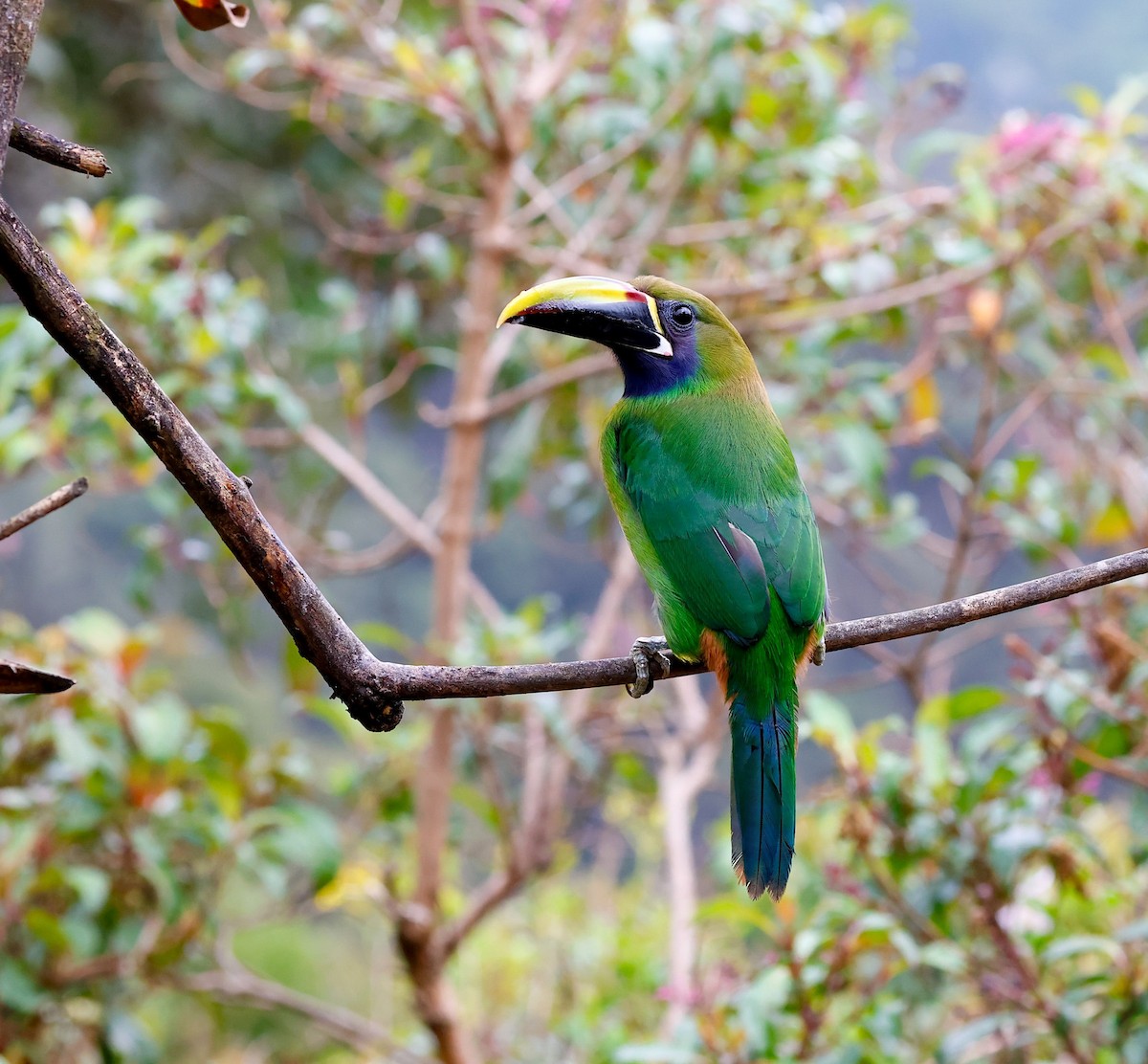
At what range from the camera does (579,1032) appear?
3191mm

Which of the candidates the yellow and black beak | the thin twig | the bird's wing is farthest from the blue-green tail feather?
the thin twig

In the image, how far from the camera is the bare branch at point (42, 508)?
3.35 feet

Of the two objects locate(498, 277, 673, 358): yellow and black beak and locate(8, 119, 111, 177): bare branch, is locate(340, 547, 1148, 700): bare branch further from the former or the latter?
locate(498, 277, 673, 358): yellow and black beak

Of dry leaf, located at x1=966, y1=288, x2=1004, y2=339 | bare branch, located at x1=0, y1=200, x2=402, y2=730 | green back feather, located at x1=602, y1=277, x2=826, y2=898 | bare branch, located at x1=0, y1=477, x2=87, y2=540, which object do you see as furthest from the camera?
dry leaf, located at x1=966, y1=288, x2=1004, y2=339

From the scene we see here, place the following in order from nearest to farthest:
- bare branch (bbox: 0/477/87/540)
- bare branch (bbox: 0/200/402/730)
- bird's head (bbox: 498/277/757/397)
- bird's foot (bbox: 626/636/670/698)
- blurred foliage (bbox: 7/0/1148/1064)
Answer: bare branch (bbox: 0/200/402/730) < bare branch (bbox: 0/477/87/540) < bird's foot (bbox: 626/636/670/698) < bird's head (bbox: 498/277/757/397) < blurred foliage (bbox: 7/0/1148/1064)

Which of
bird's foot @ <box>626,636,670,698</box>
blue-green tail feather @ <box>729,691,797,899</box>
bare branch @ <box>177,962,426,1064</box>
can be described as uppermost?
bird's foot @ <box>626,636,670,698</box>

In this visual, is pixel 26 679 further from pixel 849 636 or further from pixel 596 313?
pixel 596 313

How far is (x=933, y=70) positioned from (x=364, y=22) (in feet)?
5.19

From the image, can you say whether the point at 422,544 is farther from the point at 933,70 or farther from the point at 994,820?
the point at 933,70

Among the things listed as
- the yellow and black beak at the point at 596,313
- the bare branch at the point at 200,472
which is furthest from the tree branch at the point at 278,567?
the yellow and black beak at the point at 596,313

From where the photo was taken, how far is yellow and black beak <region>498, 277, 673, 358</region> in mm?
1696

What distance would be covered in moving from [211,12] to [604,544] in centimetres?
272

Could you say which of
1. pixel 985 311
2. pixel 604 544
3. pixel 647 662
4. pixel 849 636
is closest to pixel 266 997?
pixel 604 544

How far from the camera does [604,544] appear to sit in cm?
374
